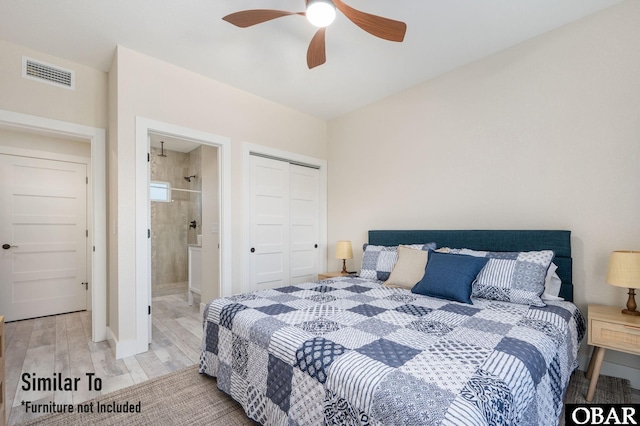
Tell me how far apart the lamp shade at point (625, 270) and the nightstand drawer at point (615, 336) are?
257mm

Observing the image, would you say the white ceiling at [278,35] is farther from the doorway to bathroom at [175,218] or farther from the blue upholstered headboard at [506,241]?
the doorway to bathroom at [175,218]

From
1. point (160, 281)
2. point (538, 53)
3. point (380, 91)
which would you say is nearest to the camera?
point (538, 53)

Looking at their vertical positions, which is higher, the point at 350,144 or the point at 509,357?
the point at 350,144

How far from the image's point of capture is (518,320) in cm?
171

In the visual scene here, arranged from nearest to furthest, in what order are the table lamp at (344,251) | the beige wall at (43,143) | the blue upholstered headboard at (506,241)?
the blue upholstered headboard at (506,241)
the beige wall at (43,143)
the table lamp at (344,251)

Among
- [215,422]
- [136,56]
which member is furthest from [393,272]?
[136,56]

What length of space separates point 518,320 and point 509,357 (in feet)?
2.00

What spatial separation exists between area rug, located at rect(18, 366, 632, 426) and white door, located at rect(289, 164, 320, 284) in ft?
6.49

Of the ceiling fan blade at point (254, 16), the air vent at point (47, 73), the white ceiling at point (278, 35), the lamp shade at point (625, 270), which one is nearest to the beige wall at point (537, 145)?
the white ceiling at point (278, 35)

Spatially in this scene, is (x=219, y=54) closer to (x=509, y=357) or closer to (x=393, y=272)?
(x=393, y=272)

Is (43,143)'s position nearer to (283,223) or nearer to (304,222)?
(283,223)

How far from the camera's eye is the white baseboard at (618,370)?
2070mm

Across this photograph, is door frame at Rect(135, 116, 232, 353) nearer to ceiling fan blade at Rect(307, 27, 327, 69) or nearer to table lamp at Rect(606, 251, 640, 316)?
ceiling fan blade at Rect(307, 27, 327, 69)

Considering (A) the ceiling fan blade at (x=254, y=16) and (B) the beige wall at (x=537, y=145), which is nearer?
(A) the ceiling fan blade at (x=254, y=16)
